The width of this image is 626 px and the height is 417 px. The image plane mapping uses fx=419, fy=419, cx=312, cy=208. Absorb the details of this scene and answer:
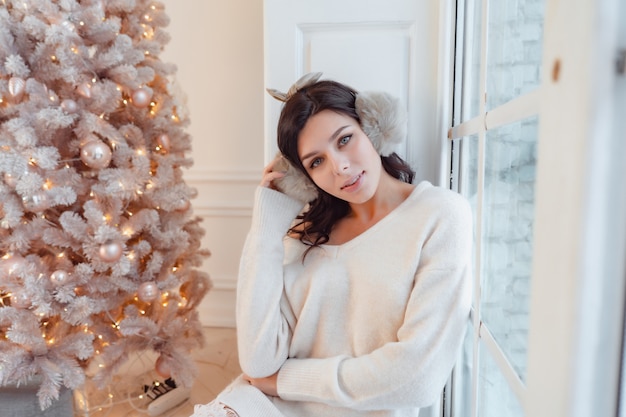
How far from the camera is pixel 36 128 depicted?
1302mm

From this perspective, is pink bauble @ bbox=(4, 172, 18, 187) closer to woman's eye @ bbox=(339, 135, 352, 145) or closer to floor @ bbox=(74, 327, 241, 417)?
floor @ bbox=(74, 327, 241, 417)

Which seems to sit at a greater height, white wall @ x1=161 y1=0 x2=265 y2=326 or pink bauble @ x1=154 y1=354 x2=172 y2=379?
white wall @ x1=161 y1=0 x2=265 y2=326

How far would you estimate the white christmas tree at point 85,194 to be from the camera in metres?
1.28

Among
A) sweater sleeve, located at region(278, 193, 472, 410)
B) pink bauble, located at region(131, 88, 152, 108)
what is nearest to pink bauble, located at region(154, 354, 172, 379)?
sweater sleeve, located at region(278, 193, 472, 410)

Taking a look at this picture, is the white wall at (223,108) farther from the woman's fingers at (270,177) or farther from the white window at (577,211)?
the white window at (577,211)

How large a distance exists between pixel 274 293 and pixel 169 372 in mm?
782

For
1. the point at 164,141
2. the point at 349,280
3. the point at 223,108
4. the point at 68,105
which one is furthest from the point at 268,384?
the point at 223,108

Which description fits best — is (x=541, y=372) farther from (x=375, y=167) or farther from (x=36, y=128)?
(x=36, y=128)

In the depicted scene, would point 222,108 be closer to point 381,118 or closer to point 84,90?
point 84,90

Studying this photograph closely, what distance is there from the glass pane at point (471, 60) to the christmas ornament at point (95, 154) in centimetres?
110

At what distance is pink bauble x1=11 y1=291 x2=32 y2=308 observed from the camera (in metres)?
1.28

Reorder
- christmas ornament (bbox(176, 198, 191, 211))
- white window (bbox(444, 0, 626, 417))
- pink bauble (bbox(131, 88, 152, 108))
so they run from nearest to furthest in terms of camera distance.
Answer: white window (bbox(444, 0, 626, 417)), pink bauble (bbox(131, 88, 152, 108)), christmas ornament (bbox(176, 198, 191, 211))

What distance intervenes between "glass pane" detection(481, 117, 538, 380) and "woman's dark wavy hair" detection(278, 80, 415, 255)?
0.32 m

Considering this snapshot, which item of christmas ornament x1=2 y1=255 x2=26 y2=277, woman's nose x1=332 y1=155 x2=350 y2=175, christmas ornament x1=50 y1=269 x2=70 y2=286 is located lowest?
christmas ornament x1=50 y1=269 x2=70 y2=286
